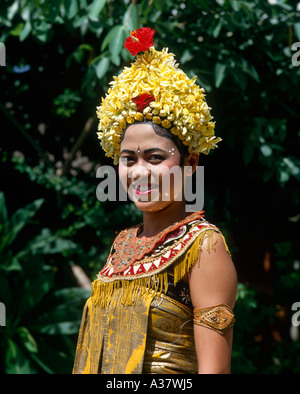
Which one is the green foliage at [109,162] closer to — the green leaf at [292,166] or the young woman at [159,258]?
the green leaf at [292,166]

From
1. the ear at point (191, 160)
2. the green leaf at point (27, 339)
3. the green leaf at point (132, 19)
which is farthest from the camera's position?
the green leaf at point (27, 339)

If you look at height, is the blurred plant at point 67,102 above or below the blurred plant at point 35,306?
above

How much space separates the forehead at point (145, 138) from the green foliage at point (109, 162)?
1.31m

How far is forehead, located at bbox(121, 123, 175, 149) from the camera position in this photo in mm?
→ 1904

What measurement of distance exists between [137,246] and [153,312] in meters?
0.29

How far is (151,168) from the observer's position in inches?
74.8

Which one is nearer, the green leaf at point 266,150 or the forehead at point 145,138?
the forehead at point 145,138

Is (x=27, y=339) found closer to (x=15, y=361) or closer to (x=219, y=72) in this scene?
(x=15, y=361)

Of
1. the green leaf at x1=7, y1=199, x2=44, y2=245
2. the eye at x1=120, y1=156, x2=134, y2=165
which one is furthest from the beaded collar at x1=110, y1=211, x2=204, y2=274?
the green leaf at x1=7, y1=199, x2=44, y2=245

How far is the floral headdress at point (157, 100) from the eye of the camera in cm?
191

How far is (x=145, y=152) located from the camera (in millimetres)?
1908

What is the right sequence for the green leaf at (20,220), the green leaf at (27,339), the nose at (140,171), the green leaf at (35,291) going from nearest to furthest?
the nose at (140,171) < the green leaf at (27,339) < the green leaf at (35,291) < the green leaf at (20,220)

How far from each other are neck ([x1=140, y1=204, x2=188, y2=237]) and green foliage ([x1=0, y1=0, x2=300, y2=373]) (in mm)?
1432

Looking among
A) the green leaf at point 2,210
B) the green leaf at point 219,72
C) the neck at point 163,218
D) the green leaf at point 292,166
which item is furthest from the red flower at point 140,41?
the green leaf at point 2,210
